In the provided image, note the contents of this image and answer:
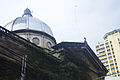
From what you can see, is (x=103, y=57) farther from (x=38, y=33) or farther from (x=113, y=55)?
(x=38, y=33)

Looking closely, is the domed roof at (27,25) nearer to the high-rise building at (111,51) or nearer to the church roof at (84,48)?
the church roof at (84,48)

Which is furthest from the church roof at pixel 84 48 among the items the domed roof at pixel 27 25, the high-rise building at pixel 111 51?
the high-rise building at pixel 111 51

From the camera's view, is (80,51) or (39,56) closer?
(39,56)

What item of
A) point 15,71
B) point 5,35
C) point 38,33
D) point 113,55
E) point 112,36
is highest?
point 112,36

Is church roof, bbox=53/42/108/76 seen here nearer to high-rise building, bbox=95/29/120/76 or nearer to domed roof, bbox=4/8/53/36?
domed roof, bbox=4/8/53/36

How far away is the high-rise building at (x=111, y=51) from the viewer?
72438 millimetres

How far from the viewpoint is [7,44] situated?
40.3ft

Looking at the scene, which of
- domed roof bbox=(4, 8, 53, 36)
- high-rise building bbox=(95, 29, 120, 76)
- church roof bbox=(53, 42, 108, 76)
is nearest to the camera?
church roof bbox=(53, 42, 108, 76)

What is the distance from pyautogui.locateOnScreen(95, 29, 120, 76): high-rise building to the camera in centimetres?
7244

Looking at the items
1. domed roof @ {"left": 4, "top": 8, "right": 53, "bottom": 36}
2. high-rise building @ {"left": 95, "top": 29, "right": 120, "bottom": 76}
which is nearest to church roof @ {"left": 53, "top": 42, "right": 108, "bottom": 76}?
domed roof @ {"left": 4, "top": 8, "right": 53, "bottom": 36}

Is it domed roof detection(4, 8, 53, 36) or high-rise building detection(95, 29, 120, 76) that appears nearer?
domed roof detection(4, 8, 53, 36)

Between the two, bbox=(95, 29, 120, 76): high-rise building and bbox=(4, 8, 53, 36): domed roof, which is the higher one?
bbox=(95, 29, 120, 76): high-rise building

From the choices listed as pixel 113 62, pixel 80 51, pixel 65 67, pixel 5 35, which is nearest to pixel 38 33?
pixel 80 51

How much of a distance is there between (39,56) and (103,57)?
67745mm
